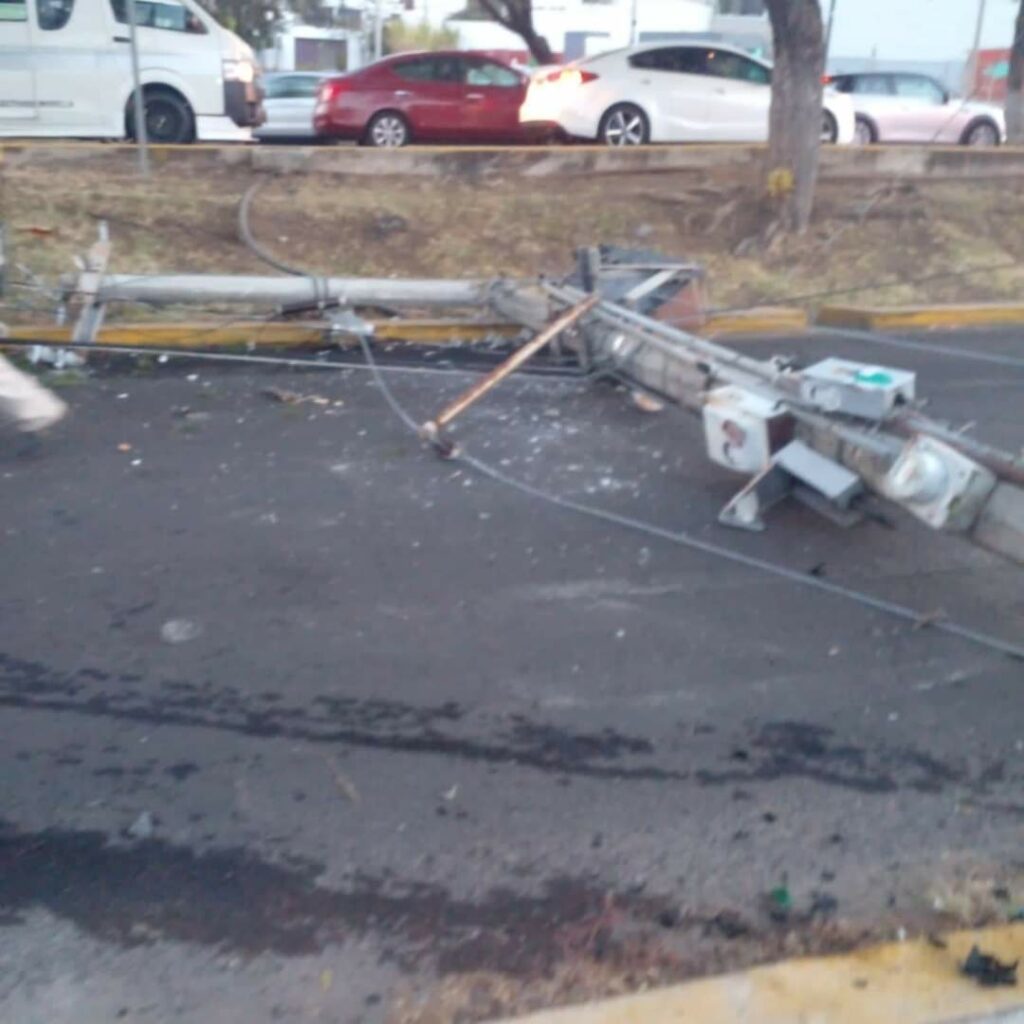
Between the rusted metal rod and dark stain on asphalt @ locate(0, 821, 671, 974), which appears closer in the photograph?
dark stain on asphalt @ locate(0, 821, 671, 974)

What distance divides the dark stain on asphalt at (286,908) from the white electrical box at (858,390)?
2.84 metres

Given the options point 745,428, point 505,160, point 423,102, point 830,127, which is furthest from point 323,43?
point 745,428

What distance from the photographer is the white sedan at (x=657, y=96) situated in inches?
736

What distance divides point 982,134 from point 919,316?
40.4ft

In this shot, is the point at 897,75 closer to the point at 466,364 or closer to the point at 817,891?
the point at 466,364

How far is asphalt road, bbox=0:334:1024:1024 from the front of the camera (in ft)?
13.3

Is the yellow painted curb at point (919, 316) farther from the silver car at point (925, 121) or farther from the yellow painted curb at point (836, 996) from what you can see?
the silver car at point (925, 121)

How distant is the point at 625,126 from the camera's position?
18891 millimetres

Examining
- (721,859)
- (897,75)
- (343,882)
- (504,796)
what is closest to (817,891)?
(721,859)

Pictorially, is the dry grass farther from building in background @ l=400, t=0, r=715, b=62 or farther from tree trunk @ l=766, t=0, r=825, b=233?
building in background @ l=400, t=0, r=715, b=62

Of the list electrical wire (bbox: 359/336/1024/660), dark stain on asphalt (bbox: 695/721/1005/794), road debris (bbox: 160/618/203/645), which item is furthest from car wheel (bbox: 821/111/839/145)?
dark stain on asphalt (bbox: 695/721/1005/794)

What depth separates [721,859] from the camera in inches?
177

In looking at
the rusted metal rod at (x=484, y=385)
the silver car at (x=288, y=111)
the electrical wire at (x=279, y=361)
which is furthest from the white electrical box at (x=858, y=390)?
the silver car at (x=288, y=111)

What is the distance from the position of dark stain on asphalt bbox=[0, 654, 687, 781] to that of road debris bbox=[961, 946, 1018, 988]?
1.22m
